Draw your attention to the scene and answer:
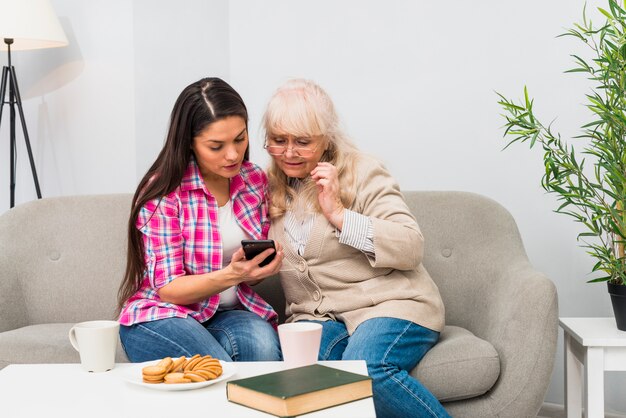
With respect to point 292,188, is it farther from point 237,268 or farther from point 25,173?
point 25,173

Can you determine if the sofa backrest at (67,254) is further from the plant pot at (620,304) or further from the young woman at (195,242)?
the plant pot at (620,304)

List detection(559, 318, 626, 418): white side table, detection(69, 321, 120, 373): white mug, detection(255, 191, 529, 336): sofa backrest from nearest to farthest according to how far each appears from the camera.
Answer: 1. detection(69, 321, 120, 373): white mug
2. detection(559, 318, 626, 418): white side table
3. detection(255, 191, 529, 336): sofa backrest

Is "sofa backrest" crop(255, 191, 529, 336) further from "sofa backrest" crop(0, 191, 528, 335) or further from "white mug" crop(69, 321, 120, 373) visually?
"white mug" crop(69, 321, 120, 373)

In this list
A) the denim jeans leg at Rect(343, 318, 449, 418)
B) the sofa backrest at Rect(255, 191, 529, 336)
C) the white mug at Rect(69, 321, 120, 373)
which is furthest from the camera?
the sofa backrest at Rect(255, 191, 529, 336)

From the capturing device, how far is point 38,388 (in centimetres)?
138

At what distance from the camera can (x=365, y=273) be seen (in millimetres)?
2018

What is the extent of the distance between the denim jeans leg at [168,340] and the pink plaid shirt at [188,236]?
27 millimetres

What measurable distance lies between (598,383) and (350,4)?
1.65 m

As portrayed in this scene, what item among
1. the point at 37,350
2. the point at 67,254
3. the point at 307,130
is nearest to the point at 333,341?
the point at 307,130

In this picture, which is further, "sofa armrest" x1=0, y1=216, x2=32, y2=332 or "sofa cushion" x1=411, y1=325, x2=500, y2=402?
"sofa armrest" x1=0, y1=216, x2=32, y2=332

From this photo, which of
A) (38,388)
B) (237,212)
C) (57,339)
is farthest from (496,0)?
(38,388)

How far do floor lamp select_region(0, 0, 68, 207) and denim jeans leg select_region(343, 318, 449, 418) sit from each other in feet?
5.52

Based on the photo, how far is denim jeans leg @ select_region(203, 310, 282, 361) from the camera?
188 cm

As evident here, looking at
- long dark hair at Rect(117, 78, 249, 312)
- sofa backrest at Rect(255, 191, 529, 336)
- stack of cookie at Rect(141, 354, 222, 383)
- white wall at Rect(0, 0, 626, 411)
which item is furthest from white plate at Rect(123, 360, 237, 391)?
white wall at Rect(0, 0, 626, 411)
